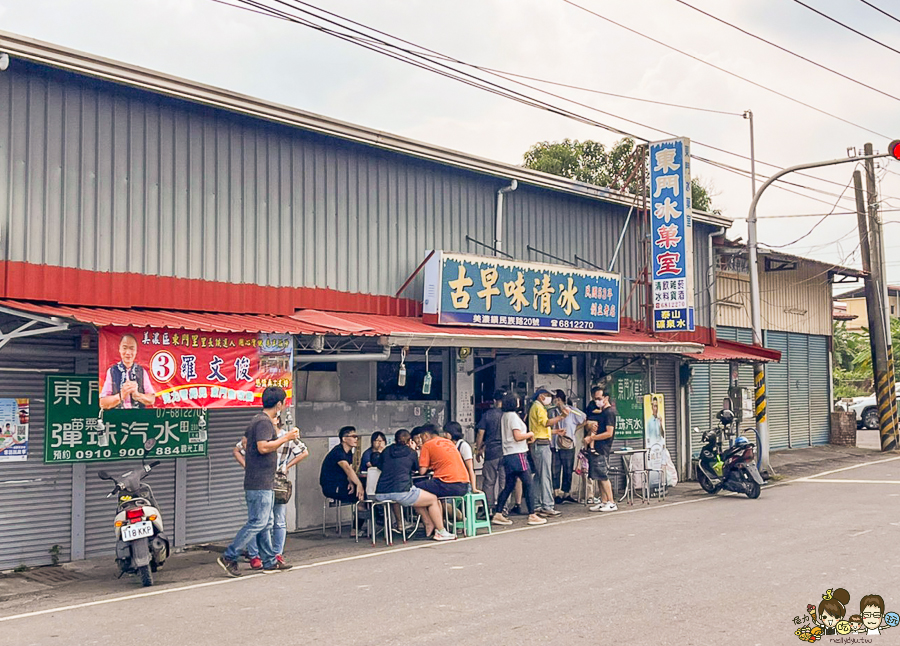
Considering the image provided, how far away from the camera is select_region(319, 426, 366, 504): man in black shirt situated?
40.1 ft

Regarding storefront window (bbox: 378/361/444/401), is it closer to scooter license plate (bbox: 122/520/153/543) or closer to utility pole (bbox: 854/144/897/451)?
scooter license plate (bbox: 122/520/153/543)

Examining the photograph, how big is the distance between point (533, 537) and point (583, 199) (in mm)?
8128

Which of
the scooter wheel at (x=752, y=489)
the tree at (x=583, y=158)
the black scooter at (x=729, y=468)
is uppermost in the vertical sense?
the tree at (x=583, y=158)

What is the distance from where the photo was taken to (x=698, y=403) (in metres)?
21.6

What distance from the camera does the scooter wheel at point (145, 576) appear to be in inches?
368

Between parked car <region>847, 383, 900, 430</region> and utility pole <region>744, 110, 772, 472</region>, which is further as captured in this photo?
parked car <region>847, 383, 900, 430</region>

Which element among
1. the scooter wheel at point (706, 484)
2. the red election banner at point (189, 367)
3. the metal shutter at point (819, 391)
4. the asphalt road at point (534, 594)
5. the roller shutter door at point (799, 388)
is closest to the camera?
the asphalt road at point (534, 594)

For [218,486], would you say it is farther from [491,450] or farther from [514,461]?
[514,461]

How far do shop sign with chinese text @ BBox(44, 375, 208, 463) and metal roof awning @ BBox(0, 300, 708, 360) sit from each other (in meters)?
1.02

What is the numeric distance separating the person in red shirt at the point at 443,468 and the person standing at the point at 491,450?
1.61 meters

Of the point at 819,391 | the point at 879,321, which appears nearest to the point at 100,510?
the point at 879,321

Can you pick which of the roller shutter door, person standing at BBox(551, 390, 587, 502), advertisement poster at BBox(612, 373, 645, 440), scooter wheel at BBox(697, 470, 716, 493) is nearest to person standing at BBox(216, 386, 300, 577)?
person standing at BBox(551, 390, 587, 502)

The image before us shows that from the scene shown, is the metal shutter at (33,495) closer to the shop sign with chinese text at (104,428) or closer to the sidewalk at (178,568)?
the shop sign with chinese text at (104,428)

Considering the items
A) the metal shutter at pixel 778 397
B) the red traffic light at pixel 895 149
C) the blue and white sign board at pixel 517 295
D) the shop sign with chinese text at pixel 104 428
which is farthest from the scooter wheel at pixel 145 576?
the metal shutter at pixel 778 397
